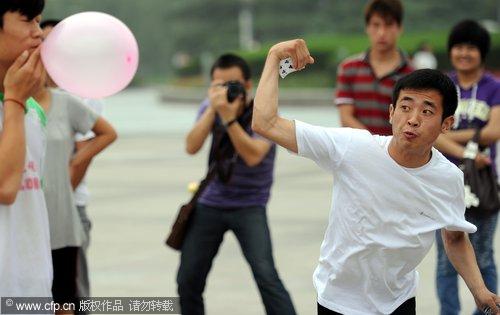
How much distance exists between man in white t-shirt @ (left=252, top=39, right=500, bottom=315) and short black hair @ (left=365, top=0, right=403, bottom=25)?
7.75 ft

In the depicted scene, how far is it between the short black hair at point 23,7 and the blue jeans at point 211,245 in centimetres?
249

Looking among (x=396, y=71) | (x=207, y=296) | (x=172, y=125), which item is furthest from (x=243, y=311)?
(x=172, y=125)

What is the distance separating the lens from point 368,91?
6.28 meters

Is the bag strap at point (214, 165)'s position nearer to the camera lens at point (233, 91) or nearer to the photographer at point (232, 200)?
the photographer at point (232, 200)

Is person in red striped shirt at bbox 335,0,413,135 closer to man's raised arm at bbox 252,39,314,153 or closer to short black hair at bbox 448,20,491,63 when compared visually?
short black hair at bbox 448,20,491,63

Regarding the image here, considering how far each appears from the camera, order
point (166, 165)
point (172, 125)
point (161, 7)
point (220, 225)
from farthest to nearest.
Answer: point (161, 7)
point (172, 125)
point (166, 165)
point (220, 225)

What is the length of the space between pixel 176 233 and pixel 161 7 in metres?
73.4

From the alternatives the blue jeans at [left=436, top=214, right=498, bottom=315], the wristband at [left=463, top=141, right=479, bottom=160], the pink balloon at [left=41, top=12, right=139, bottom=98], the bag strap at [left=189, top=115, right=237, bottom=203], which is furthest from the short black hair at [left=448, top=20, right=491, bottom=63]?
the pink balloon at [left=41, top=12, right=139, bottom=98]

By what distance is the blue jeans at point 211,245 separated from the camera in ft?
18.7

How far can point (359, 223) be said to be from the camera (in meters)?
3.93

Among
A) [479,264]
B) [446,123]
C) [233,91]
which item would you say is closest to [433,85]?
[446,123]

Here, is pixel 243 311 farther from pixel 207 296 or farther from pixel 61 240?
pixel 61 240

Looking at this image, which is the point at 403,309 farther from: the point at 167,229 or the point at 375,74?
the point at 167,229

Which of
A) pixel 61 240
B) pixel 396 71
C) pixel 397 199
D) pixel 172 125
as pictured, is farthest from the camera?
pixel 172 125
